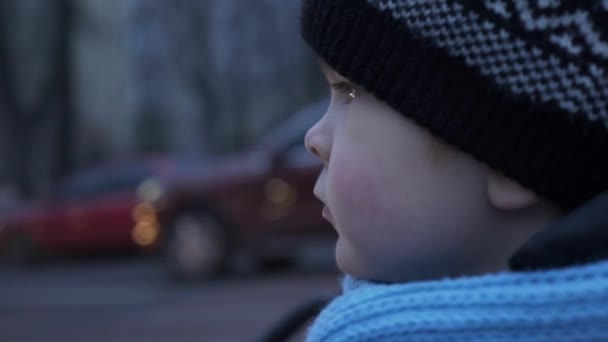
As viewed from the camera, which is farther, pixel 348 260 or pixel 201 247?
pixel 201 247

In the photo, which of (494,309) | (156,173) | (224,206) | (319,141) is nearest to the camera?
(494,309)

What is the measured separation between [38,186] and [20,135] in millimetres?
1036

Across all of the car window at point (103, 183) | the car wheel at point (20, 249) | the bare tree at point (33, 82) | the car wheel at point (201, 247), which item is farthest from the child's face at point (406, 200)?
the bare tree at point (33, 82)

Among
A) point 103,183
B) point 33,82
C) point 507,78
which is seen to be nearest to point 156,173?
point 103,183

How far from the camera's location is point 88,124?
1936cm

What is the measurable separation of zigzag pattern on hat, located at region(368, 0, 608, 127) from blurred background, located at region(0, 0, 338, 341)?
0.50 m

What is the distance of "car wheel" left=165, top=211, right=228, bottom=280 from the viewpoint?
33.0 ft

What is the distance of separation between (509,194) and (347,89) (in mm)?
235

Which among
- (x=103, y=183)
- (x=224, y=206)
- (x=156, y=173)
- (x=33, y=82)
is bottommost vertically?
(x=33, y=82)

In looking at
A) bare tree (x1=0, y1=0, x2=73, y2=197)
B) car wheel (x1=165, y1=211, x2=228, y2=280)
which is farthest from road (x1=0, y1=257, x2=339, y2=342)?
bare tree (x1=0, y1=0, x2=73, y2=197)

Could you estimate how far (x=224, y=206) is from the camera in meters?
9.97

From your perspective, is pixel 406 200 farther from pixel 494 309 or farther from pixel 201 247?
pixel 201 247

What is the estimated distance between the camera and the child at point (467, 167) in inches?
36.2

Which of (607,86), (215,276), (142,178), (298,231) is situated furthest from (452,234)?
(142,178)
